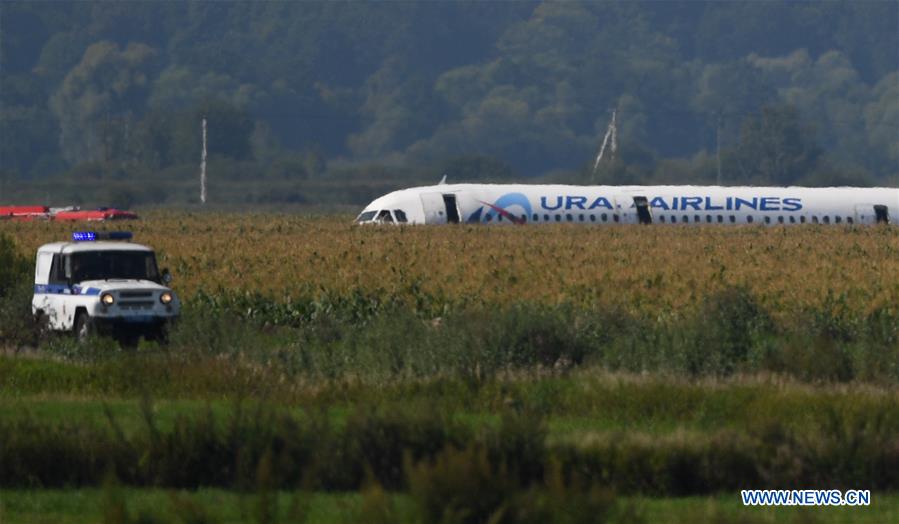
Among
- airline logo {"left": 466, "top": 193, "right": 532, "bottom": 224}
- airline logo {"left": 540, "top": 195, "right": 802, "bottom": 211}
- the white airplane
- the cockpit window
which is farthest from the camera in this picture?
the cockpit window

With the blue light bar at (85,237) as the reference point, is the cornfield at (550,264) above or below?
below

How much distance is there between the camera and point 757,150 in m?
149

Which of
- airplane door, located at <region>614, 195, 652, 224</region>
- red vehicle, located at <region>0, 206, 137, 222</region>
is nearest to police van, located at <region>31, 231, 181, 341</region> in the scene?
airplane door, located at <region>614, 195, 652, 224</region>

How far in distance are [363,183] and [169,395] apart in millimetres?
94846

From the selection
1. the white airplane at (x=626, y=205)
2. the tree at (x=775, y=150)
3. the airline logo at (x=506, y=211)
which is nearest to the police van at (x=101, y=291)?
the airline logo at (x=506, y=211)

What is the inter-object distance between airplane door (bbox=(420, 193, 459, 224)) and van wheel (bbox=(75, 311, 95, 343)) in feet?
121

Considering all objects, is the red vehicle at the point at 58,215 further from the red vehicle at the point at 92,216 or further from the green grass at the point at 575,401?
the green grass at the point at 575,401

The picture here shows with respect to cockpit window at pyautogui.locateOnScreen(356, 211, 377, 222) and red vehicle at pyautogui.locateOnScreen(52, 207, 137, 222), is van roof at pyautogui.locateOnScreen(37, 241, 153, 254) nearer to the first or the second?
cockpit window at pyautogui.locateOnScreen(356, 211, 377, 222)

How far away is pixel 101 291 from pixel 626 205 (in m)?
41.7

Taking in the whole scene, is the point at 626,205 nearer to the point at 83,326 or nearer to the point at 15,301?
the point at 15,301

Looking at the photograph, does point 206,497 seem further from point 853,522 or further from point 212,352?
point 212,352

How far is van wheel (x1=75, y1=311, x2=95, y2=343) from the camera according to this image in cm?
2955

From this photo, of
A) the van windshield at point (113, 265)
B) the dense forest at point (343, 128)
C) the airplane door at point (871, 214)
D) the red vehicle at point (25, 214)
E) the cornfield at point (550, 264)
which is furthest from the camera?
the dense forest at point (343, 128)

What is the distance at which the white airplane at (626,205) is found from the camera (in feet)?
222
